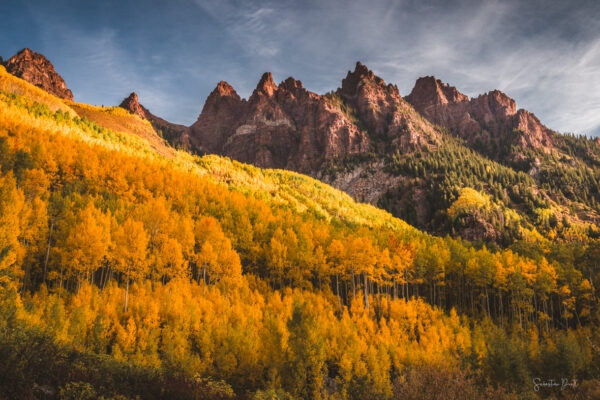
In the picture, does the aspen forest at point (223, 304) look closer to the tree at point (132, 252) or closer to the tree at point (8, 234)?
the tree at point (132, 252)

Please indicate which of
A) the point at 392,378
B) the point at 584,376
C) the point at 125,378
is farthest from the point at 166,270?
the point at 584,376

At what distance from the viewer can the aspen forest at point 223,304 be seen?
19.9 meters

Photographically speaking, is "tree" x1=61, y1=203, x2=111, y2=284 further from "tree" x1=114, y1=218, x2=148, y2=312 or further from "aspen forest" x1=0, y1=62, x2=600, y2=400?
"tree" x1=114, y1=218, x2=148, y2=312

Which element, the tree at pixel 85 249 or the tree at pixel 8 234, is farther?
the tree at pixel 85 249

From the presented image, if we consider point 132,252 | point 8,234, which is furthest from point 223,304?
point 8,234

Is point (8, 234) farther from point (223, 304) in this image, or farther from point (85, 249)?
point (223, 304)

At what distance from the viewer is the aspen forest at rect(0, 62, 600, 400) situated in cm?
1994

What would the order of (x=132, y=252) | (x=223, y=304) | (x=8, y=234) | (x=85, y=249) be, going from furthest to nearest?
(x=223, y=304), (x=132, y=252), (x=85, y=249), (x=8, y=234)

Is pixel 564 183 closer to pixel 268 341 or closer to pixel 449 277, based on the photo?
pixel 449 277

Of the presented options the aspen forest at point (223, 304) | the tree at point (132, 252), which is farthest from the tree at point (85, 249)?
the tree at point (132, 252)

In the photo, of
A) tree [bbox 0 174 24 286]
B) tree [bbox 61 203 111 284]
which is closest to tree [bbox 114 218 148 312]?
tree [bbox 61 203 111 284]

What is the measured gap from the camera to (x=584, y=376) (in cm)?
3394

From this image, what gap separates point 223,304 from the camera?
3584cm

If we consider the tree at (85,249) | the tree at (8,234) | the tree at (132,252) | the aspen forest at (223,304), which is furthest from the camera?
the tree at (132,252)
